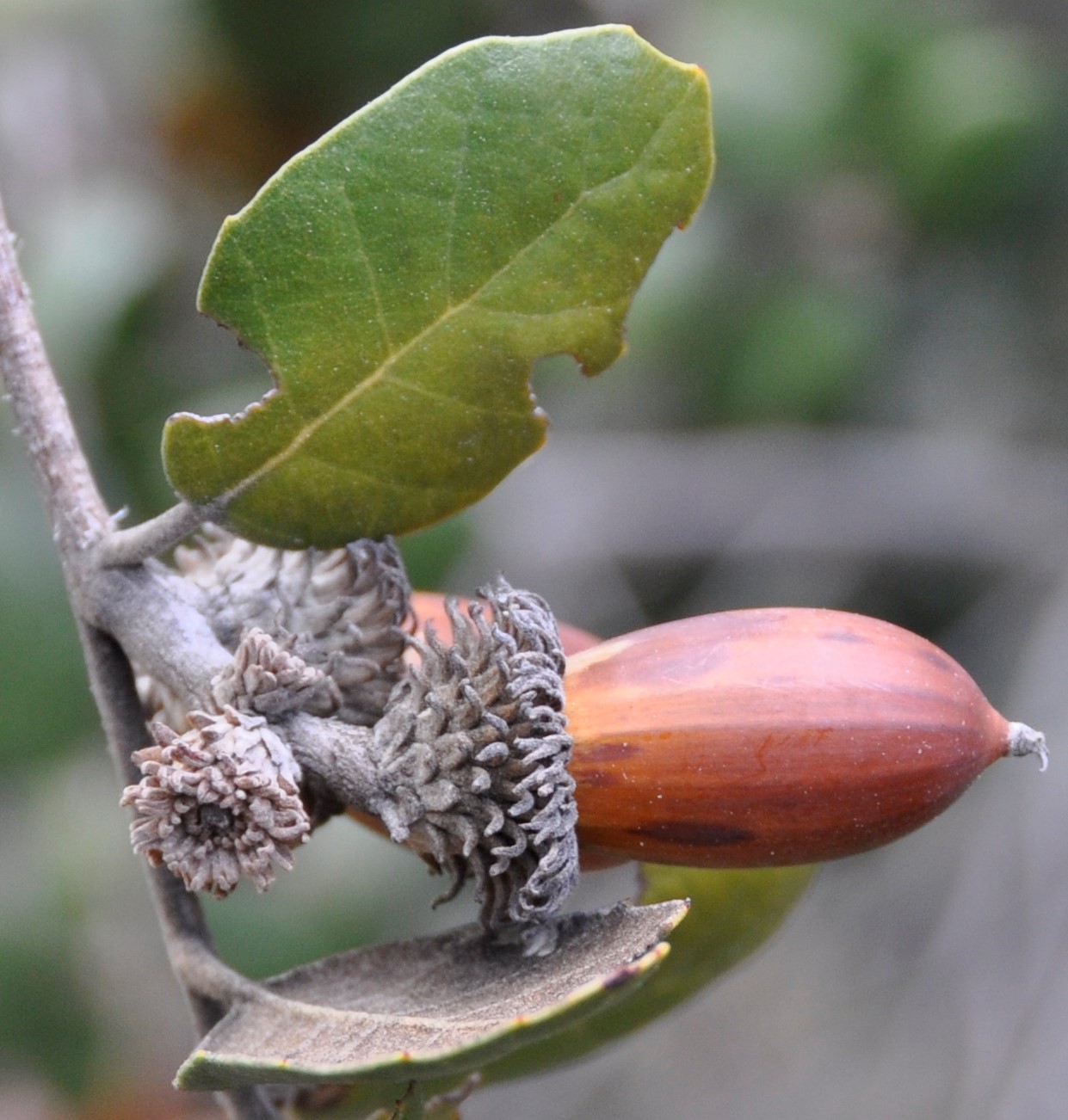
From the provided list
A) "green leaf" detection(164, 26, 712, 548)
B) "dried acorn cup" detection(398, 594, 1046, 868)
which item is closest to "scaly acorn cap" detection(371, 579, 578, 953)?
"dried acorn cup" detection(398, 594, 1046, 868)

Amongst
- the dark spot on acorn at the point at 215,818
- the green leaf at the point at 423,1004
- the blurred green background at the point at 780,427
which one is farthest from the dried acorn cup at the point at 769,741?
the blurred green background at the point at 780,427

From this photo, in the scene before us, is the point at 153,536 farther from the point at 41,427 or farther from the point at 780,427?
the point at 780,427

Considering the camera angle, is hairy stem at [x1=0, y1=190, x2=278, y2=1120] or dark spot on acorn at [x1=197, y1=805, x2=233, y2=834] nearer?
dark spot on acorn at [x1=197, y1=805, x2=233, y2=834]

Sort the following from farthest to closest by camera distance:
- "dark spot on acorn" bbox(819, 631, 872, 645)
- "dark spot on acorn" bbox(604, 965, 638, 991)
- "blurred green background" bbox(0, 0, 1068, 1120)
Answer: "blurred green background" bbox(0, 0, 1068, 1120) < "dark spot on acorn" bbox(819, 631, 872, 645) < "dark spot on acorn" bbox(604, 965, 638, 991)

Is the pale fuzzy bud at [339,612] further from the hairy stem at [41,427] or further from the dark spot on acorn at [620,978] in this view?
the dark spot on acorn at [620,978]

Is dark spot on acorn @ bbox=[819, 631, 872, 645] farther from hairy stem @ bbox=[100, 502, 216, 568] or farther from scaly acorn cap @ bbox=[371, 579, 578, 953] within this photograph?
hairy stem @ bbox=[100, 502, 216, 568]

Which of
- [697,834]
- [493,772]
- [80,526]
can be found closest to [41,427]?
[80,526]
